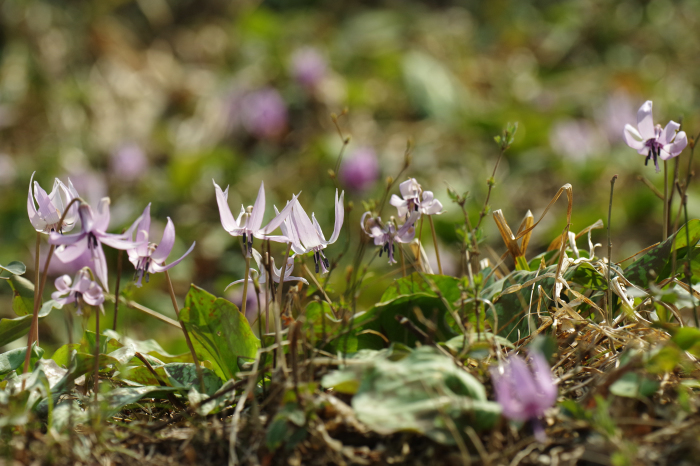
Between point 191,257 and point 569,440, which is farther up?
point 569,440

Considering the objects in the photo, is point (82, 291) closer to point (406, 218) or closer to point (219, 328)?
point (219, 328)

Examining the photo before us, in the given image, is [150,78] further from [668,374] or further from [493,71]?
[668,374]

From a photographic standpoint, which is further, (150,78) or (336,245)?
(150,78)

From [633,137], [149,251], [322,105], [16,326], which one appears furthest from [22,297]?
[322,105]

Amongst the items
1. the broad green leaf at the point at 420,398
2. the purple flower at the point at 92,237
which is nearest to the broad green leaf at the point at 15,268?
the purple flower at the point at 92,237

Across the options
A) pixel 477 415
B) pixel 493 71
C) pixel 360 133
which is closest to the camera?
pixel 477 415


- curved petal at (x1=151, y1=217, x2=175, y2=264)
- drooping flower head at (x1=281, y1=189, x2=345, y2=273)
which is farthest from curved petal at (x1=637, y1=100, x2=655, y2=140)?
curved petal at (x1=151, y1=217, x2=175, y2=264)

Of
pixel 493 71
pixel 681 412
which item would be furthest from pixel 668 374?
pixel 493 71

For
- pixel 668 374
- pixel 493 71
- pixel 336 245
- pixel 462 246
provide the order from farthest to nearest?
pixel 493 71, pixel 336 245, pixel 462 246, pixel 668 374

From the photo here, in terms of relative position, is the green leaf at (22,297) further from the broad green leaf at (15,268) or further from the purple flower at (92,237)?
the purple flower at (92,237)

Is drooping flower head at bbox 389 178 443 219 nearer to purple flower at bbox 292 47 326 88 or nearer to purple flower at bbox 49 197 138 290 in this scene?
purple flower at bbox 49 197 138 290
